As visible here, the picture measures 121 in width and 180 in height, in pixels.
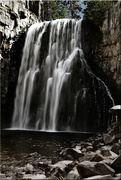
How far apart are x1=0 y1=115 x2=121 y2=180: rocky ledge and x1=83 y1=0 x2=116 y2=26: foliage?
11795 millimetres

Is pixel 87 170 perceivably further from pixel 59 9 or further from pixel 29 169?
pixel 59 9

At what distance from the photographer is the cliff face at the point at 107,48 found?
13.2 metres

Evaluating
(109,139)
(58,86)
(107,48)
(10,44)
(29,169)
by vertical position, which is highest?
(10,44)

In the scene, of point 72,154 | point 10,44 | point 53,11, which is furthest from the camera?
point 53,11

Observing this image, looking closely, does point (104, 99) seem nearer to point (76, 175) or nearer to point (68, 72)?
point (68, 72)

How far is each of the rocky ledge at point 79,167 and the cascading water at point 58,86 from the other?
5.61 m

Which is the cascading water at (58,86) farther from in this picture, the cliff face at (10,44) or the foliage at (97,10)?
the foliage at (97,10)

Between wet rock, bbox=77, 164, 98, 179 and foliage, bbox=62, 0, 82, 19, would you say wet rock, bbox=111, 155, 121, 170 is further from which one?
foliage, bbox=62, 0, 82, 19

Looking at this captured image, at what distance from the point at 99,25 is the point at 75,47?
9.14ft

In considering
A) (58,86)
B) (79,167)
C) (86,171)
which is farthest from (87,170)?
(58,86)

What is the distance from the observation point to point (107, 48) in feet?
47.0

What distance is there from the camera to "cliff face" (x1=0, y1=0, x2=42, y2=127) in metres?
14.7

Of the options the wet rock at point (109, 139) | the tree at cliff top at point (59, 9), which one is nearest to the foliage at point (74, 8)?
the tree at cliff top at point (59, 9)

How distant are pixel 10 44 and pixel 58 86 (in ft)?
21.5
